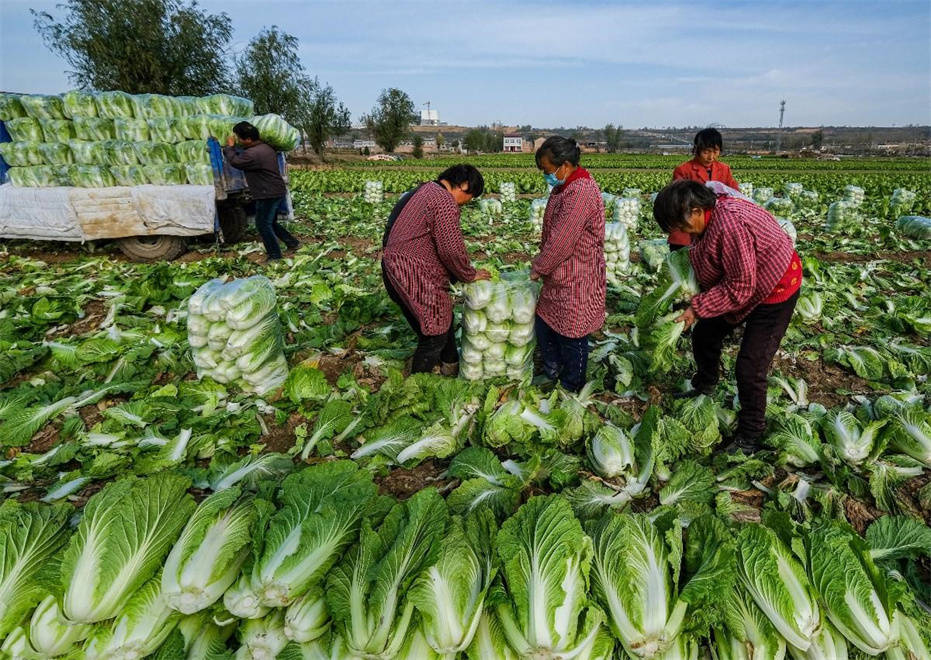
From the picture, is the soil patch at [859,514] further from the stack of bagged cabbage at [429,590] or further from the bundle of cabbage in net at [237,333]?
the bundle of cabbage in net at [237,333]

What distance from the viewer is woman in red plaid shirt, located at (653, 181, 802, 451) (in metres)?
3.09

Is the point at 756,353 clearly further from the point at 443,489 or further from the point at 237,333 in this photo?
the point at 237,333

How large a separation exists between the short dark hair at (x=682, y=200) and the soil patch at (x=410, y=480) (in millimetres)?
2383

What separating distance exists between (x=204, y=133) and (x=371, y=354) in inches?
310

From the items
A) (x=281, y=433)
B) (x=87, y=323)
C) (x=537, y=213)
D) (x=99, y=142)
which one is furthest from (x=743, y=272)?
(x=99, y=142)

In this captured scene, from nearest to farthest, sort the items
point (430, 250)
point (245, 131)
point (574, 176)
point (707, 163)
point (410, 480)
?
point (410, 480), point (574, 176), point (430, 250), point (707, 163), point (245, 131)

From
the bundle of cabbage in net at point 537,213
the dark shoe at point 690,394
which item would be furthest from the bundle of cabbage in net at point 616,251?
the dark shoe at point 690,394

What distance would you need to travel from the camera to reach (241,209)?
11.2 metres

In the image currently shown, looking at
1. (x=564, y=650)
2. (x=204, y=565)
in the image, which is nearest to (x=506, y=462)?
(x=564, y=650)

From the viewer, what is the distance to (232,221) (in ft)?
36.6

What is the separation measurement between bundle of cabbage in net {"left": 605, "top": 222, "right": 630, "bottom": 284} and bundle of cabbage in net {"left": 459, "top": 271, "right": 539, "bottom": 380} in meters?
4.48

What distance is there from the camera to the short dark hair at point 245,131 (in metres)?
8.08

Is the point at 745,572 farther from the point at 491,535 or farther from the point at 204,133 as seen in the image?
the point at 204,133

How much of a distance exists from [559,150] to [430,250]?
1361mm
